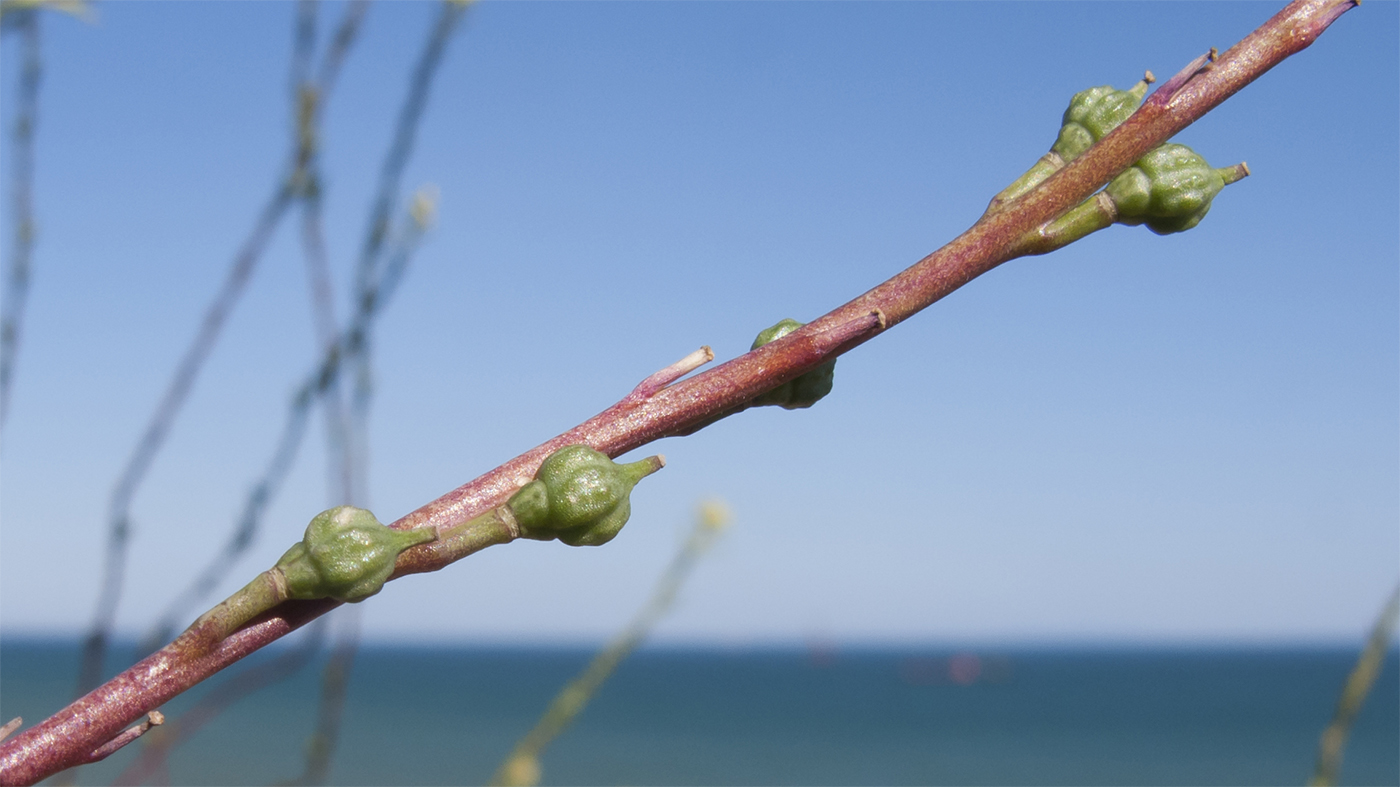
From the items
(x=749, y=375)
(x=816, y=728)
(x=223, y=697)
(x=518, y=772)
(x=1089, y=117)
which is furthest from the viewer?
(x=816, y=728)

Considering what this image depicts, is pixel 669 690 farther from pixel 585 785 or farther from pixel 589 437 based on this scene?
pixel 589 437

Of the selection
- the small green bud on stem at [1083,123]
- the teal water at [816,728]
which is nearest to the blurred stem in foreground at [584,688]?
the small green bud on stem at [1083,123]

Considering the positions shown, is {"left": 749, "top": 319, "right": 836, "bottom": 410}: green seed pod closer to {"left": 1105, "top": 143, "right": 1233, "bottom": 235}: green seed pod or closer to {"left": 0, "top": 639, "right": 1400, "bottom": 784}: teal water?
{"left": 1105, "top": 143, "right": 1233, "bottom": 235}: green seed pod

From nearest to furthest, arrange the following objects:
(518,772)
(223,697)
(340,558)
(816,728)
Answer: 1. (340,558)
2. (223,697)
3. (518,772)
4. (816,728)

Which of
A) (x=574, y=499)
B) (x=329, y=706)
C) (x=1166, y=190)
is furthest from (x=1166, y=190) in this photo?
(x=329, y=706)

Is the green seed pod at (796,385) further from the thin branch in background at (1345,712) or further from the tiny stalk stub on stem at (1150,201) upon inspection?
the thin branch in background at (1345,712)

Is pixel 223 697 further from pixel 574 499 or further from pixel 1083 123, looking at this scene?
pixel 1083 123

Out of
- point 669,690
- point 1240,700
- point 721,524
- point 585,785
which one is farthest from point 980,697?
point 721,524

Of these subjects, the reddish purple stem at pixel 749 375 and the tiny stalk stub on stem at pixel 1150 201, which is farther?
the tiny stalk stub on stem at pixel 1150 201
